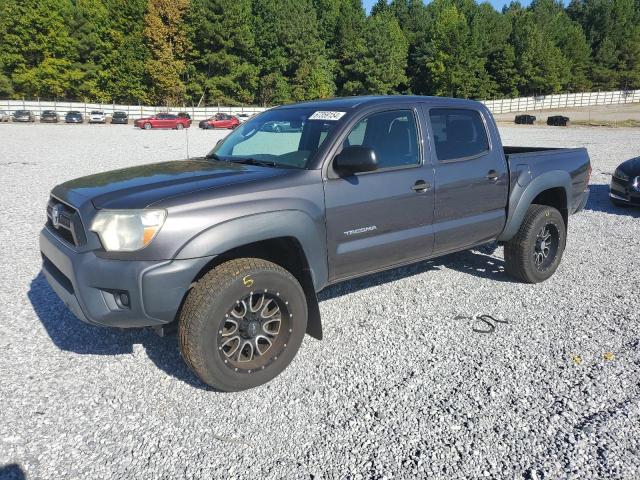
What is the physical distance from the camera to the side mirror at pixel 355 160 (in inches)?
136

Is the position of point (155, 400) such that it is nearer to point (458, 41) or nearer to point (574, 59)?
point (458, 41)

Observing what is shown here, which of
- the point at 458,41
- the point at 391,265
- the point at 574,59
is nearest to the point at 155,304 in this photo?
the point at 391,265

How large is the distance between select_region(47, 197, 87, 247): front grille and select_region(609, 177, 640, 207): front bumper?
8.62m

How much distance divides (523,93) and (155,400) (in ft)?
328

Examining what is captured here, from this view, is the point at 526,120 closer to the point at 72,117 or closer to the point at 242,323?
the point at 72,117

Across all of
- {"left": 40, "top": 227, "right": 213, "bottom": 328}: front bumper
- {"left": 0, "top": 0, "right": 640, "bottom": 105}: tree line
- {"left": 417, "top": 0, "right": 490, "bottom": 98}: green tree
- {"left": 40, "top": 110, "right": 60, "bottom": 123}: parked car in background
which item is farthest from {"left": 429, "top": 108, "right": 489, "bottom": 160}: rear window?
{"left": 417, "top": 0, "right": 490, "bottom": 98}: green tree

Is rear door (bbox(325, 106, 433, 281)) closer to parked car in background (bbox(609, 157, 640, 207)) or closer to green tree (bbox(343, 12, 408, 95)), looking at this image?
parked car in background (bbox(609, 157, 640, 207))

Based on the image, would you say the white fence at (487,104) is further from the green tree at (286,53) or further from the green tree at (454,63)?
the green tree at (286,53)

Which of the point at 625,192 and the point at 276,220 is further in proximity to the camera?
the point at 625,192

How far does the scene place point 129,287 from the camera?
9.49 feet

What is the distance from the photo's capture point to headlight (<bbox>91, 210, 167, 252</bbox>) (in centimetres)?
292

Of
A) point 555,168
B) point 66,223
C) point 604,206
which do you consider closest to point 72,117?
point 604,206

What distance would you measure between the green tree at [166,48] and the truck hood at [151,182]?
63535 millimetres

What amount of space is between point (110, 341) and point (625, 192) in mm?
8461
